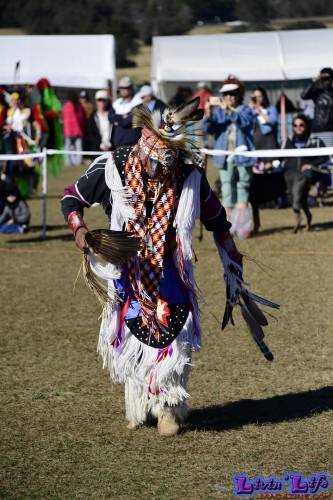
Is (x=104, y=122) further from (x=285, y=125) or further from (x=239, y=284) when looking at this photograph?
(x=239, y=284)

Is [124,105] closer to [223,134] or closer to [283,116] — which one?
[223,134]

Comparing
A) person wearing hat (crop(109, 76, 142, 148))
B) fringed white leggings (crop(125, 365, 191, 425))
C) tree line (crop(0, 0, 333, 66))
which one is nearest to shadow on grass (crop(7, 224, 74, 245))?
person wearing hat (crop(109, 76, 142, 148))

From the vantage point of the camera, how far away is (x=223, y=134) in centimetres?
1303

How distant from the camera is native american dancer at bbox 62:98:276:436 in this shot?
5430 mm

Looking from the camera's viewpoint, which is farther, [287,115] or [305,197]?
[287,115]

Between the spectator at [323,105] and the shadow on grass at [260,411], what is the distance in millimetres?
9151

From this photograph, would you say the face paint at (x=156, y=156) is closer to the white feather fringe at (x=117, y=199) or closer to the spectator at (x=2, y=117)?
the white feather fringe at (x=117, y=199)

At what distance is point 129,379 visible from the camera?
A: 5.59m

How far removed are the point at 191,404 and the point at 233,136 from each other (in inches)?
283

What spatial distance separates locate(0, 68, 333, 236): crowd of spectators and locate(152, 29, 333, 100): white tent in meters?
4.35

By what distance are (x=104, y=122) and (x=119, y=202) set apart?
11.5 m

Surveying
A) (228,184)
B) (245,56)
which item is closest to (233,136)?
(228,184)

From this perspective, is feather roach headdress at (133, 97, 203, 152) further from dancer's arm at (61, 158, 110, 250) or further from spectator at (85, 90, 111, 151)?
spectator at (85, 90, 111, 151)

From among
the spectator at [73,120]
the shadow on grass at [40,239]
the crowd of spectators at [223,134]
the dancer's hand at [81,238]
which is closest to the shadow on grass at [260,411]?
the dancer's hand at [81,238]
